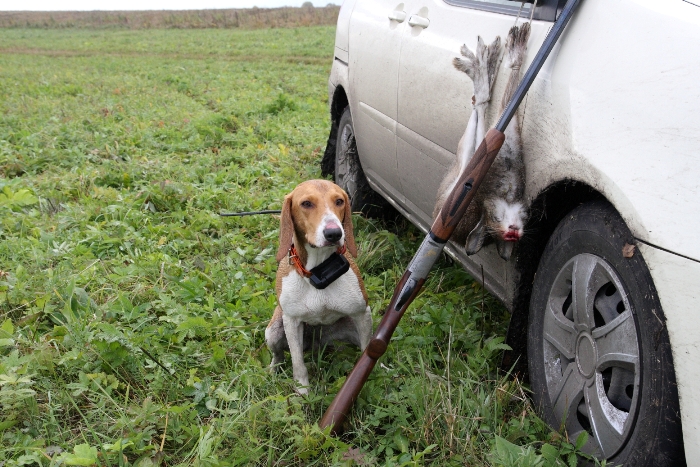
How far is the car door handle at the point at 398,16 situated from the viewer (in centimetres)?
369

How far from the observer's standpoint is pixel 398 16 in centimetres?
375

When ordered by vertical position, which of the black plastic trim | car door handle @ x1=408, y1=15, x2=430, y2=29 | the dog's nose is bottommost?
the dog's nose

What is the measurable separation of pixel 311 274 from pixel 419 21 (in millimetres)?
1436

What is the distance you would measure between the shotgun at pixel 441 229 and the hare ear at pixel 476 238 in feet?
0.50

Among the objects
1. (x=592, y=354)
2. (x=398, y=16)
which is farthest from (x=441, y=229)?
(x=398, y=16)

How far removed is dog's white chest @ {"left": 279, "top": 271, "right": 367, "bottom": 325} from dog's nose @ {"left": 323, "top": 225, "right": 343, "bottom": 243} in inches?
11.3

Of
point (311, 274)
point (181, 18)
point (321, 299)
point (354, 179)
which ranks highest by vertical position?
point (311, 274)

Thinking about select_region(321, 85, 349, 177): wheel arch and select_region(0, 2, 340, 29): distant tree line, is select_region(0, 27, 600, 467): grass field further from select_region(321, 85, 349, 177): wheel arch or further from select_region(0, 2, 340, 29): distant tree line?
select_region(0, 2, 340, 29): distant tree line

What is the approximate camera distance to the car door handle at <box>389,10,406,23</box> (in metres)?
3.69

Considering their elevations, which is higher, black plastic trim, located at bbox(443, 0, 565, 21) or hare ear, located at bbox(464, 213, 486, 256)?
black plastic trim, located at bbox(443, 0, 565, 21)

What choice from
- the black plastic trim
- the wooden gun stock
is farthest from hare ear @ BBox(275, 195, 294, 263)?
the black plastic trim

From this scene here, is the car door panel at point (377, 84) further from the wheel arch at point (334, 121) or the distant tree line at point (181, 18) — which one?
the distant tree line at point (181, 18)

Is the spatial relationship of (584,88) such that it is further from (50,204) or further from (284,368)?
(50,204)

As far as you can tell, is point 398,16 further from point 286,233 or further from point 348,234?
point 286,233
